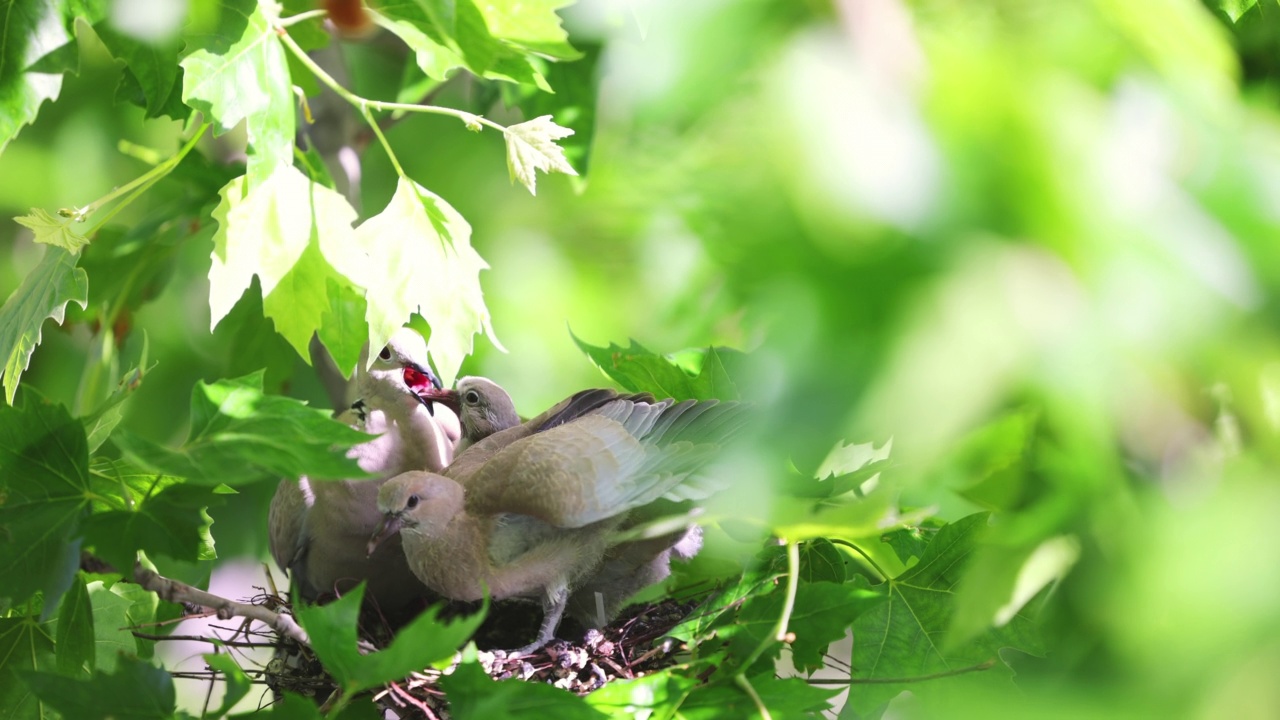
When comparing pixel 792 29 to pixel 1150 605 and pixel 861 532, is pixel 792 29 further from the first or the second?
pixel 861 532

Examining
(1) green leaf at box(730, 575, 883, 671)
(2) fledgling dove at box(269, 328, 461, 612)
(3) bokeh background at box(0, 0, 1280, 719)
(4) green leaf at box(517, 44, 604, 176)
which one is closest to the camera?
(3) bokeh background at box(0, 0, 1280, 719)

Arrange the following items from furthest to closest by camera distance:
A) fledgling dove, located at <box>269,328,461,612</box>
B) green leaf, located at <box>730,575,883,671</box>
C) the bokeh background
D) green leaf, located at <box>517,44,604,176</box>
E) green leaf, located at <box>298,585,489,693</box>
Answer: green leaf, located at <box>517,44,604,176</box> < fledgling dove, located at <box>269,328,461,612</box> < green leaf, located at <box>730,575,883,671</box> < green leaf, located at <box>298,585,489,693</box> < the bokeh background

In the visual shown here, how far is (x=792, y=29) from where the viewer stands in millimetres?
222

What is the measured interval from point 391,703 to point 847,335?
56 centimetres

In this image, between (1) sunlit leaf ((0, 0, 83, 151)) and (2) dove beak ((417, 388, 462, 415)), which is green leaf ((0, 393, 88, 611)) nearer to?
(1) sunlit leaf ((0, 0, 83, 151))

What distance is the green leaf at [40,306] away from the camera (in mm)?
658

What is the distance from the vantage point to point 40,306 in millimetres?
669

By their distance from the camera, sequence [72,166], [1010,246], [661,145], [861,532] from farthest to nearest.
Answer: [72,166] < [661,145] < [861,532] < [1010,246]

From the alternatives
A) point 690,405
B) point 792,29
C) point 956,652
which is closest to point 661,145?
point 690,405

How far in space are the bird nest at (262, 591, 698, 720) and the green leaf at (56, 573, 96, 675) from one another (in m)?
0.15

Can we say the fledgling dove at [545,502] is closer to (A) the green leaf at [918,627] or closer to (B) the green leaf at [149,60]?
(A) the green leaf at [918,627]

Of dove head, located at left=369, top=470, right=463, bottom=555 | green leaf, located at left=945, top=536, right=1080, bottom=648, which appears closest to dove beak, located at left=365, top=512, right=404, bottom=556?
dove head, located at left=369, top=470, right=463, bottom=555

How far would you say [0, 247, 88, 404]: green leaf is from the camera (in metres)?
0.66

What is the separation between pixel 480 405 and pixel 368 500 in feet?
0.48
